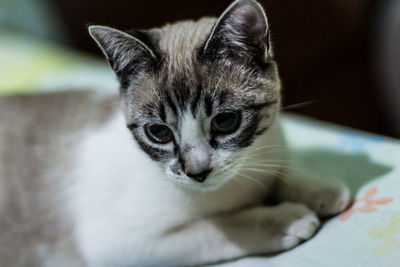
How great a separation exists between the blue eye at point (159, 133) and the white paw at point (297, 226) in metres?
0.48

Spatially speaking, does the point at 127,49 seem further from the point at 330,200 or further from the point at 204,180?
the point at 330,200

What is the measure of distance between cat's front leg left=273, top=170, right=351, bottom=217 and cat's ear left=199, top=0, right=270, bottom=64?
0.53 m

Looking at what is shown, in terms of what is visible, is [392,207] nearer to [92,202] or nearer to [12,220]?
[92,202]

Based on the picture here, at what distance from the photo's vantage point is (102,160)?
179 cm

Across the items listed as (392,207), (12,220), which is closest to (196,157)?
(392,207)

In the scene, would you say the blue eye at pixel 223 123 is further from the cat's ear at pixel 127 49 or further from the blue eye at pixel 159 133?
the cat's ear at pixel 127 49

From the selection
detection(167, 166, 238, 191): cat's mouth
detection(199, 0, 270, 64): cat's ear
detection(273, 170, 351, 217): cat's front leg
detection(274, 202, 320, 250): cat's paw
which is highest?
detection(199, 0, 270, 64): cat's ear

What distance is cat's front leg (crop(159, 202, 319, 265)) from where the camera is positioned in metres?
1.50

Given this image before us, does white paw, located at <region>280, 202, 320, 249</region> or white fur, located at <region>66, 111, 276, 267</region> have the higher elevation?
white fur, located at <region>66, 111, 276, 267</region>

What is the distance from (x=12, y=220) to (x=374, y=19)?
310 centimetres

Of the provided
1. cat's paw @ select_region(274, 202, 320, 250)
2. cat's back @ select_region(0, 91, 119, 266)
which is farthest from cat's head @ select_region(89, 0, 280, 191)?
cat's back @ select_region(0, 91, 119, 266)

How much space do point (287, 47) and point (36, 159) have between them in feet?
8.52

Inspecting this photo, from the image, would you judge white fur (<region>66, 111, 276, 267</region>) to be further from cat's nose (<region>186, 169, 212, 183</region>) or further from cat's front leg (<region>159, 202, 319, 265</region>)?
cat's nose (<region>186, 169, 212, 183</region>)

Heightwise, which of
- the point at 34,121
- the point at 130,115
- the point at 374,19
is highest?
the point at 374,19
